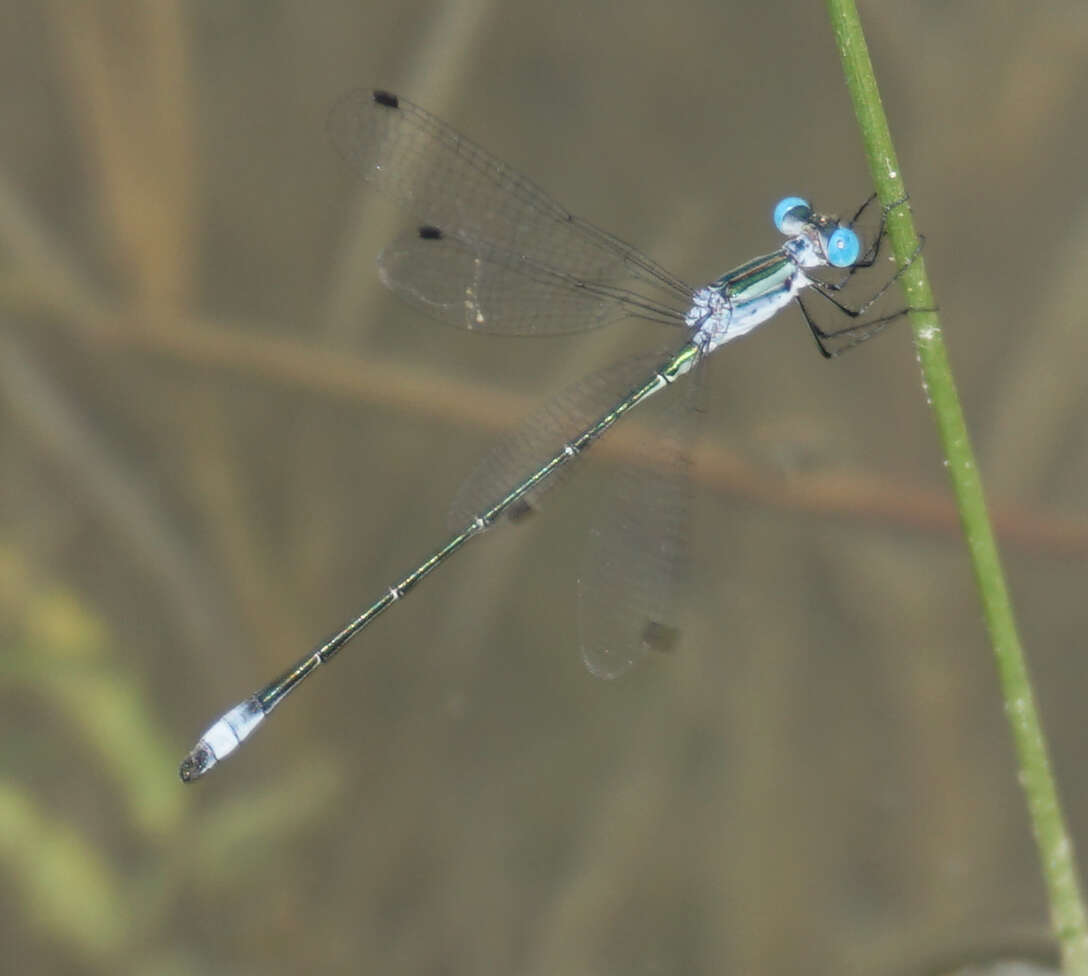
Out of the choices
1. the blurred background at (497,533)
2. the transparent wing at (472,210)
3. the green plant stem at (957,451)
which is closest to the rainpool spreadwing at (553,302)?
the transparent wing at (472,210)

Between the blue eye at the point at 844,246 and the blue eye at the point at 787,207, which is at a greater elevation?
the blue eye at the point at 787,207

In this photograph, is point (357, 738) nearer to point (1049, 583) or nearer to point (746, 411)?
point (746, 411)

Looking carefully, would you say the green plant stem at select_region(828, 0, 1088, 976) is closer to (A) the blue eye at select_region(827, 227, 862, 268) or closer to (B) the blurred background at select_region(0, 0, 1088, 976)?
(A) the blue eye at select_region(827, 227, 862, 268)

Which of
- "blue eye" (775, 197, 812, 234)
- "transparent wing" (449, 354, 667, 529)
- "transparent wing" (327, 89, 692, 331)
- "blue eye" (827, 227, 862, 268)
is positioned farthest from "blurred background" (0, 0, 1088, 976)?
"blue eye" (827, 227, 862, 268)

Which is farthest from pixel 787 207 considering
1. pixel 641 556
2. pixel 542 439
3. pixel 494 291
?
pixel 641 556

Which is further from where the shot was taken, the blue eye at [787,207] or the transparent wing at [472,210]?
the blue eye at [787,207]

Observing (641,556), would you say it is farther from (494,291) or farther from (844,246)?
(844,246)

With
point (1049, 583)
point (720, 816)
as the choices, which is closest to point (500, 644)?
point (720, 816)

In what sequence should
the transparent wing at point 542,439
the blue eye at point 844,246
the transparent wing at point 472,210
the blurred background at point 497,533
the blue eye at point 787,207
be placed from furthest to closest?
the blurred background at point 497,533 → the transparent wing at point 542,439 → the blue eye at point 787,207 → the transparent wing at point 472,210 → the blue eye at point 844,246

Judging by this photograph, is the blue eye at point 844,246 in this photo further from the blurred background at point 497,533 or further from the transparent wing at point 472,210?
the blurred background at point 497,533
